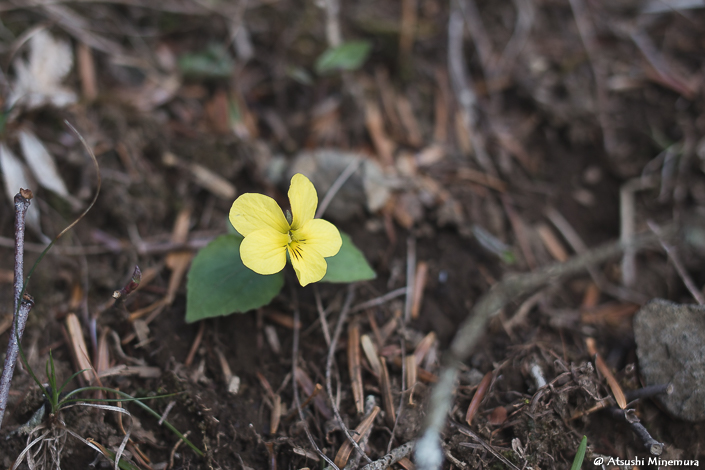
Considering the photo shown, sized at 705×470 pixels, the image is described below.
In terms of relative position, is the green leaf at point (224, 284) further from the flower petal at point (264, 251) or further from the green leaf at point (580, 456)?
the green leaf at point (580, 456)

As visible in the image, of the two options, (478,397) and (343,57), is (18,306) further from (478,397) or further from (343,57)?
(343,57)

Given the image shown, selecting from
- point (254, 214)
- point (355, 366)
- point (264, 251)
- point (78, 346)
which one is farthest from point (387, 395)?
point (78, 346)

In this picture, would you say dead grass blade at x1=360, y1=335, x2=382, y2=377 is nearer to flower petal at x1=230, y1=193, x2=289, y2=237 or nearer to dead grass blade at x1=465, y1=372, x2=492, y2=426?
dead grass blade at x1=465, y1=372, x2=492, y2=426

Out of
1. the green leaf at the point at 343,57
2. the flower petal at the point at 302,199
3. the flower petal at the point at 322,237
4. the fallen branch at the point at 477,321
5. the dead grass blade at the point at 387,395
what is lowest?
the dead grass blade at the point at 387,395

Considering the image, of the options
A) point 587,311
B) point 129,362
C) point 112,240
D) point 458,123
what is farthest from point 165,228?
point 587,311

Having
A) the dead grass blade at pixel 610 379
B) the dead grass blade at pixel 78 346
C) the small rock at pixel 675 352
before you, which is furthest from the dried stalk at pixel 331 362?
the small rock at pixel 675 352

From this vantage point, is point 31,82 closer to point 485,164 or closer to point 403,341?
point 403,341

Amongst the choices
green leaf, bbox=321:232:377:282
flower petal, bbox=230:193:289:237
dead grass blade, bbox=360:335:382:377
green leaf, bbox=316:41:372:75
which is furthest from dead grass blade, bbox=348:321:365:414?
green leaf, bbox=316:41:372:75
